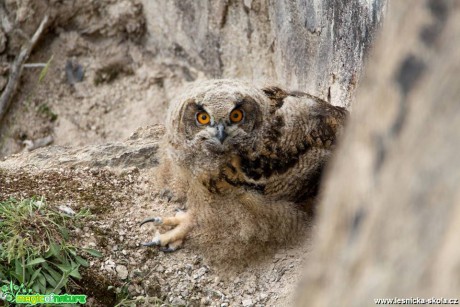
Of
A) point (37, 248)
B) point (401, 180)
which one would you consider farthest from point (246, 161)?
point (401, 180)

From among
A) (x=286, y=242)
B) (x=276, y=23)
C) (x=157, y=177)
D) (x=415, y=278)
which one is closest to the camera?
(x=415, y=278)

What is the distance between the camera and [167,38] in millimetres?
6168

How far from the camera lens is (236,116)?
11.4 feet

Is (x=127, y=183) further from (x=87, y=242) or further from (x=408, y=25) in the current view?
(x=408, y=25)

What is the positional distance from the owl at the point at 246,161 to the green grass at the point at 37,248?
1.60 ft

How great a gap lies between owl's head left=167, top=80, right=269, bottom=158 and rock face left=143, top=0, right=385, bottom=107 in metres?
0.65

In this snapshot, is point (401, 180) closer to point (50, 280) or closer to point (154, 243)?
point (50, 280)

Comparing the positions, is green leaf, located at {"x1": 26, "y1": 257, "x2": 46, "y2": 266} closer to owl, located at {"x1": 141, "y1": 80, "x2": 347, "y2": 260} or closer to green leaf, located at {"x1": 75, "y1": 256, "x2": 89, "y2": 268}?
green leaf, located at {"x1": 75, "y1": 256, "x2": 89, "y2": 268}

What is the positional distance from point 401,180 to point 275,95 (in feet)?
8.37

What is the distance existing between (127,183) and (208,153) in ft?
2.56

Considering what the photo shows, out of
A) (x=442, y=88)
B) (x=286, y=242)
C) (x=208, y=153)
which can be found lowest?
(x=286, y=242)

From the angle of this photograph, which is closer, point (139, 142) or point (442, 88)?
point (442, 88)

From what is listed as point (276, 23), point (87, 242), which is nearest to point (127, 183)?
point (87, 242)

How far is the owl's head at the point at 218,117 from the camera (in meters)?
3.40
